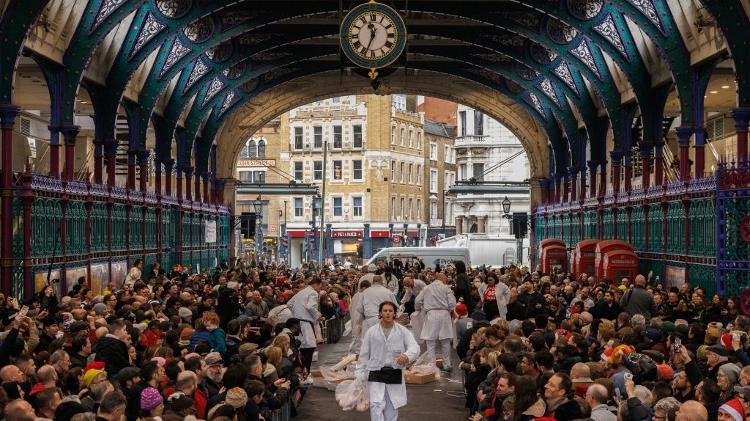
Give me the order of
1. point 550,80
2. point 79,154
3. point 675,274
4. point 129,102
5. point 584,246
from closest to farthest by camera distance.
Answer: point 675,274, point 584,246, point 129,102, point 550,80, point 79,154

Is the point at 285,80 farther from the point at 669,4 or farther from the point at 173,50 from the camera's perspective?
the point at 669,4

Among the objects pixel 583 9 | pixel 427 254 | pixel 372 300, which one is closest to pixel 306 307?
pixel 372 300

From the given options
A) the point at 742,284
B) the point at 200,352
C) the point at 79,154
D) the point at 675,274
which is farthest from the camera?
the point at 79,154

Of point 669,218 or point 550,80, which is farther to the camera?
point 550,80

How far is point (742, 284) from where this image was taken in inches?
1014

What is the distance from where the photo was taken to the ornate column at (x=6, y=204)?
2712 centimetres

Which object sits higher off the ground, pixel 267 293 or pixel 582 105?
pixel 582 105

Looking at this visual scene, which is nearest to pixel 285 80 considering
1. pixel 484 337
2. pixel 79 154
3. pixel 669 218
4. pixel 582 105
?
pixel 79 154

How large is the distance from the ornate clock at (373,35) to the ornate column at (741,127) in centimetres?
799

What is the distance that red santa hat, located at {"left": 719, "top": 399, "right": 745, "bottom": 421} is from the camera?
33.4 ft

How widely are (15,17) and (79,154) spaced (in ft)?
91.3

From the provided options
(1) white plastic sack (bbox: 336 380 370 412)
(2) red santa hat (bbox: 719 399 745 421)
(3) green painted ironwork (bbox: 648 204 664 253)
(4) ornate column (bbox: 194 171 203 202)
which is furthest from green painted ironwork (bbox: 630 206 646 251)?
(2) red santa hat (bbox: 719 399 745 421)

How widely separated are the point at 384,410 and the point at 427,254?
3672cm

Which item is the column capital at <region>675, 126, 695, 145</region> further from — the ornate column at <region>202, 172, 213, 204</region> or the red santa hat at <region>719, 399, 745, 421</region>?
the ornate column at <region>202, 172, 213, 204</region>
